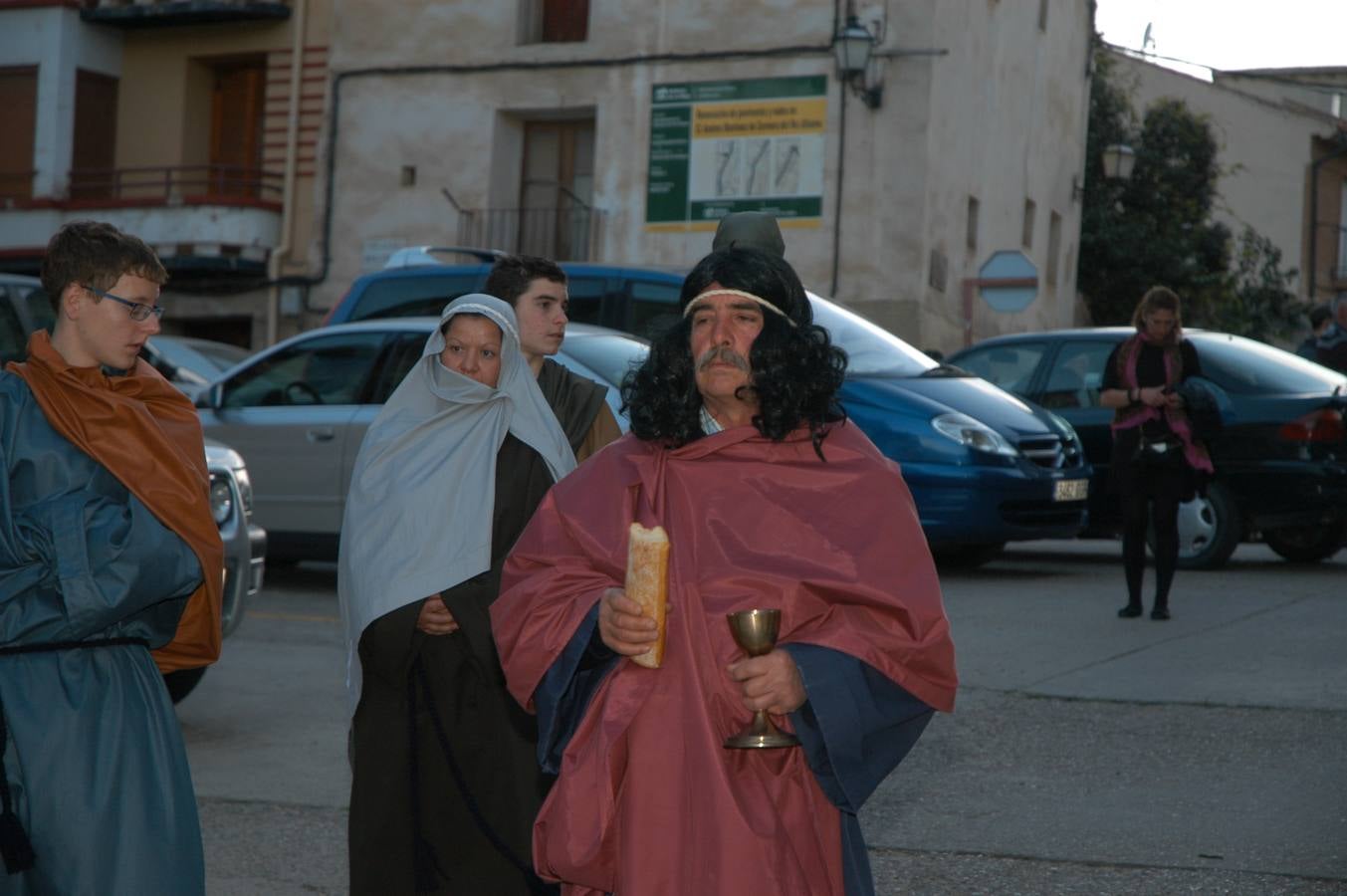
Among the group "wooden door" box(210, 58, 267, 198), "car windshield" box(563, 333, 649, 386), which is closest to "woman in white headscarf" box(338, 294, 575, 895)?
"car windshield" box(563, 333, 649, 386)

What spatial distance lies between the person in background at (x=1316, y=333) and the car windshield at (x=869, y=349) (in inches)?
142

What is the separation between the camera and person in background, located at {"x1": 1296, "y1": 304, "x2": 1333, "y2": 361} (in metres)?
15.0

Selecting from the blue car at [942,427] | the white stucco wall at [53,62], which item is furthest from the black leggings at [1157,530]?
the white stucco wall at [53,62]

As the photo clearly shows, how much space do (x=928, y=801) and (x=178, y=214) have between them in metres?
21.9

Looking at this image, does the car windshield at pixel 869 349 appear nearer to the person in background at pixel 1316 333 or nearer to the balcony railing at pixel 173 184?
the person in background at pixel 1316 333

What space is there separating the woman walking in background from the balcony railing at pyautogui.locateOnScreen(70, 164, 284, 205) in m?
18.4

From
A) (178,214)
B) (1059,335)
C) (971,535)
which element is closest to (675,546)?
(971,535)

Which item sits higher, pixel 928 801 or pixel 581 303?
pixel 581 303

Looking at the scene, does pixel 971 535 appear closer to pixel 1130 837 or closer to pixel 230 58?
Answer: pixel 1130 837

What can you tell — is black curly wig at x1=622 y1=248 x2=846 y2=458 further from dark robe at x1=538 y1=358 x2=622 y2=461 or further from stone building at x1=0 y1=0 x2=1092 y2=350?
stone building at x1=0 y1=0 x2=1092 y2=350

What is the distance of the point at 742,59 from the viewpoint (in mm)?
24766

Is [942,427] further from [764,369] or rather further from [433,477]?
[764,369]

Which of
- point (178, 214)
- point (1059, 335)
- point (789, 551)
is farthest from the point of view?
point (178, 214)

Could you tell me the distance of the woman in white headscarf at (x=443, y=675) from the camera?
16.0ft
